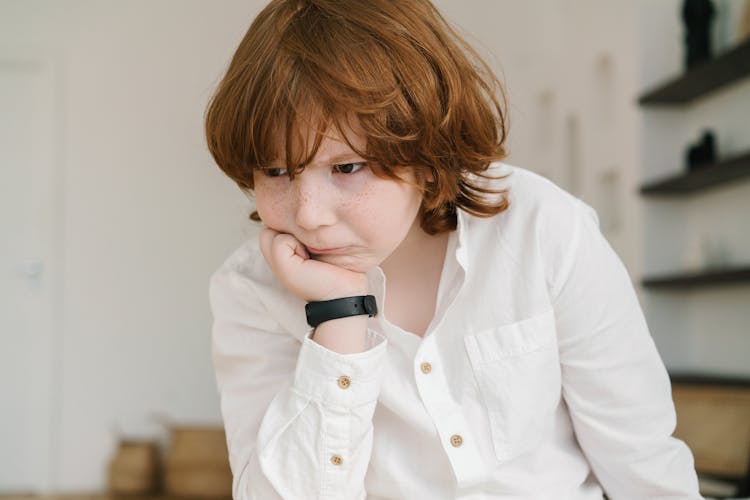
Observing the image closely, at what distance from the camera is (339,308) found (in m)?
1.00

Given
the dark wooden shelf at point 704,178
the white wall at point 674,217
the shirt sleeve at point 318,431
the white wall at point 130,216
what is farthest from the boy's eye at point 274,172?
the white wall at point 130,216

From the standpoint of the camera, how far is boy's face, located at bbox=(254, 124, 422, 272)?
892mm

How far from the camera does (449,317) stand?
41.4 inches

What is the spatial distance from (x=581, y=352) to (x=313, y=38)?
19.3 inches

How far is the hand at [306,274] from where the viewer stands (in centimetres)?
99

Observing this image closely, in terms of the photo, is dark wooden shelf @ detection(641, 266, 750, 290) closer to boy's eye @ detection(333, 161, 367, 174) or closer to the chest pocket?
the chest pocket

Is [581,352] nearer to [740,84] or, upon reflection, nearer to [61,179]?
[740,84]

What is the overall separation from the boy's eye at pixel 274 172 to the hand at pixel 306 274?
10 cm

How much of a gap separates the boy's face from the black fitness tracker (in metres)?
0.05

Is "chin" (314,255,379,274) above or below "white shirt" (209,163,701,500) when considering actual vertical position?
above

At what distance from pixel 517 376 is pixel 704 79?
2.91 meters

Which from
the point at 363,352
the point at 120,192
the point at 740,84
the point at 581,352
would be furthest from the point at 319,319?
the point at 120,192

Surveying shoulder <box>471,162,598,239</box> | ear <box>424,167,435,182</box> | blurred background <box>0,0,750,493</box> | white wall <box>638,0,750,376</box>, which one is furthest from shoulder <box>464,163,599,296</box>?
blurred background <box>0,0,750,493</box>

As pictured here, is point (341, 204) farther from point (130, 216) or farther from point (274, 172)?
point (130, 216)
